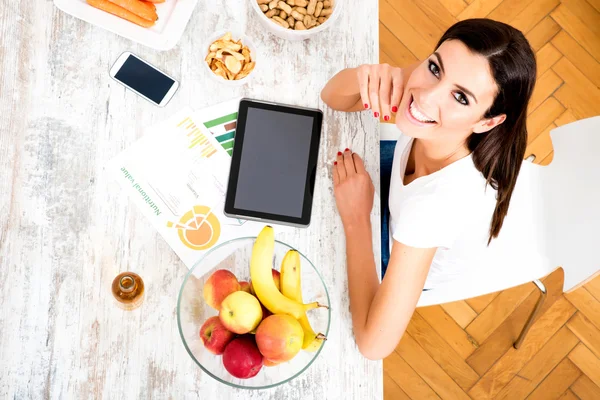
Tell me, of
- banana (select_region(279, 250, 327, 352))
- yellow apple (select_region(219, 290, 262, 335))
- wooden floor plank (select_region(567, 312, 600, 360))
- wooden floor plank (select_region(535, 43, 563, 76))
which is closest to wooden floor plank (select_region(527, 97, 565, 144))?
wooden floor plank (select_region(535, 43, 563, 76))

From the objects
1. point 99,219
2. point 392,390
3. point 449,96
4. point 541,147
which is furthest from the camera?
point 541,147

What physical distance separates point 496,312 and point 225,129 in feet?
3.99

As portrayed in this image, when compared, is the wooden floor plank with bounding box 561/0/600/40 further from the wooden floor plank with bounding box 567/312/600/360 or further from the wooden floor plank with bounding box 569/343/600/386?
the wooden floor plank with bounding box 569/343/600/386

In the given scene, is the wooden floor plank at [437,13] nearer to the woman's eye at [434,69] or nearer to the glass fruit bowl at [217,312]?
the woman's eye at [434,69]

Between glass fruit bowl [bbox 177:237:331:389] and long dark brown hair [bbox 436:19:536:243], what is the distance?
39 cm

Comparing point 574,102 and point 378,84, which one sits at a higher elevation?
point 378,84

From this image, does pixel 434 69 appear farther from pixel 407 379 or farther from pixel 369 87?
pixel 407 379

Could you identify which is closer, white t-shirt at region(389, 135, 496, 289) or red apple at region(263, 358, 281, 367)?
red apple at region(263, 358, 281, 367)

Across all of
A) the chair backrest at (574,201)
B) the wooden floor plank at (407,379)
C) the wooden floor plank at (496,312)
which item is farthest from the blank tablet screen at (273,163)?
the wooden floor plank at (496,312)

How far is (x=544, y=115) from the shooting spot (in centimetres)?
187

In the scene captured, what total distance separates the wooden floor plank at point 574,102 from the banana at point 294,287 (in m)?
1.48

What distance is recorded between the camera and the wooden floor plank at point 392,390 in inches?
66.1

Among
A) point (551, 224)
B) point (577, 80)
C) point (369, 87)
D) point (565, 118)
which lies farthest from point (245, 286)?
point (577, 80)

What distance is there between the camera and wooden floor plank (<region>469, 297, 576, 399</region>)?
1720 mm
